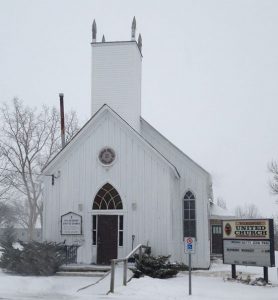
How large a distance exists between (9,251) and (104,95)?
970 centimetres

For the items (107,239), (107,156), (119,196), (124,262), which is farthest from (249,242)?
(107,156)

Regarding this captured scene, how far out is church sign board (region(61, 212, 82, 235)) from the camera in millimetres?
20891

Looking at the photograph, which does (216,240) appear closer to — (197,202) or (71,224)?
(197,202)

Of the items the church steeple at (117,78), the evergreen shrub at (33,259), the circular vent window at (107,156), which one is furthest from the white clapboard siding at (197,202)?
the evergreen shrub at (33,259)

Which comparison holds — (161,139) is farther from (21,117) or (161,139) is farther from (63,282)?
(21,117)

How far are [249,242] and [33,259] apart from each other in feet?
26.4

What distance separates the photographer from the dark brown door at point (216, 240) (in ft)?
114

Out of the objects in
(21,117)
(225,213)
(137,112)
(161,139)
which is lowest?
(225,213)

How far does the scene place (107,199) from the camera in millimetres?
21281

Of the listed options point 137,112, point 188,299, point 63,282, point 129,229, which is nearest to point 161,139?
point 137,112

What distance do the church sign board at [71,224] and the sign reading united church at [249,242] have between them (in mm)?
6508

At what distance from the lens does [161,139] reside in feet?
79.1

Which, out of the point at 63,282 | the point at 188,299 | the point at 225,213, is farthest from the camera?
the point at 225,213

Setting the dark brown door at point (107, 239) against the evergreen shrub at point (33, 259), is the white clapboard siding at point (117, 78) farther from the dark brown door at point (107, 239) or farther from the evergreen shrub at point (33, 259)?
the evergreen shrub at point (33, 259)
